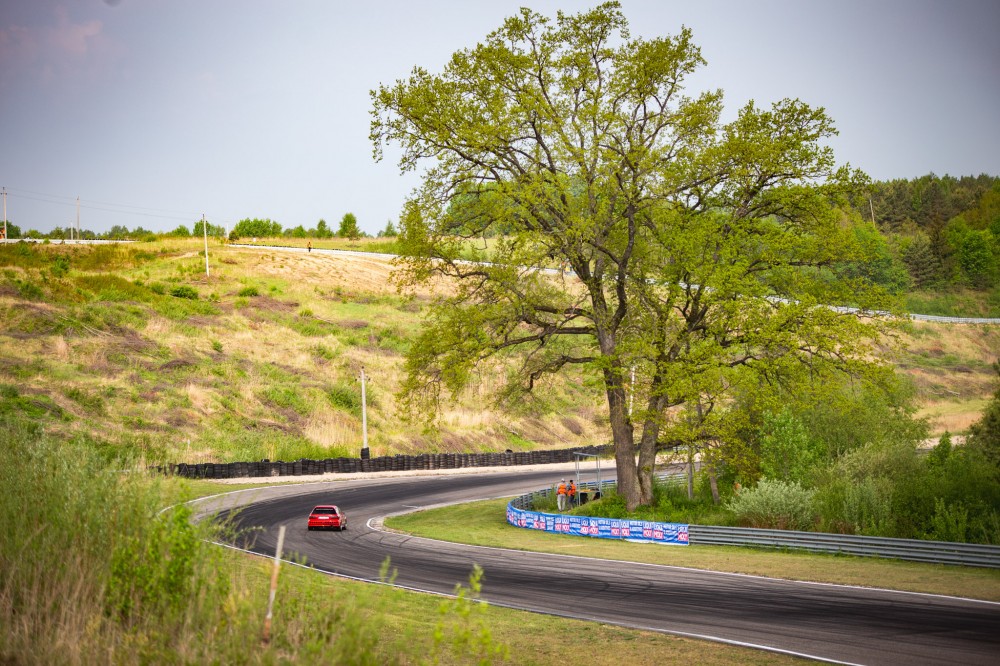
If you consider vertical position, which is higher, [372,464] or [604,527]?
[604,527]

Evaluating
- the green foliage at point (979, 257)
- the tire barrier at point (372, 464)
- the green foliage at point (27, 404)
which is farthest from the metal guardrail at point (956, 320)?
the green foliage at point (27, 404)

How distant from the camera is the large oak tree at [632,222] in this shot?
3147cm

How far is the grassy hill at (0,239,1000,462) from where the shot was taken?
54.2 metres

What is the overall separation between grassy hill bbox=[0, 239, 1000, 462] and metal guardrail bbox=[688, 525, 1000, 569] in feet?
35.0

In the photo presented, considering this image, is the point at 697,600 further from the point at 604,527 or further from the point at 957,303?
the point at 957,303

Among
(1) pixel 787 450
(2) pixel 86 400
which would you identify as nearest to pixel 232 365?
(2) pixel 86 400

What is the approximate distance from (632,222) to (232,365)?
155 feet

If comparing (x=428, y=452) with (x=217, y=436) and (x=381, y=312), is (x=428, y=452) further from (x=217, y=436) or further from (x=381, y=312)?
(x=381, y=312)

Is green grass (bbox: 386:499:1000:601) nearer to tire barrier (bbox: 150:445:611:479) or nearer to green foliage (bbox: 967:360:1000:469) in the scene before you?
green foliage (bbox: 967:360:1000:469)

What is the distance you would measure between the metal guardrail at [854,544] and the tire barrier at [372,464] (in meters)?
31.1

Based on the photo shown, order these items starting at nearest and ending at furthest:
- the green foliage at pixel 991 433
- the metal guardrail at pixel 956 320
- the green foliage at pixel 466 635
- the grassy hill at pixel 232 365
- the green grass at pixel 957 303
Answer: the green foliage at pixel 466 635
the green foliage at pixel 991 433
the grassy hill at pixel 232 365
the metal guardrail at pixel 956 320
the green grass at pixel 957 303

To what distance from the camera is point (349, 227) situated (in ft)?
541

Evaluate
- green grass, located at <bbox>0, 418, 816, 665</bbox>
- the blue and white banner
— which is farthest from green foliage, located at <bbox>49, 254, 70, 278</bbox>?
green grass, located at <bbox>0, 418, 816, 665</bbox>

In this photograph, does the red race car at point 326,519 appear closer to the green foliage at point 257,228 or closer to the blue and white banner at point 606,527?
the blue and white banner at point 606,527
